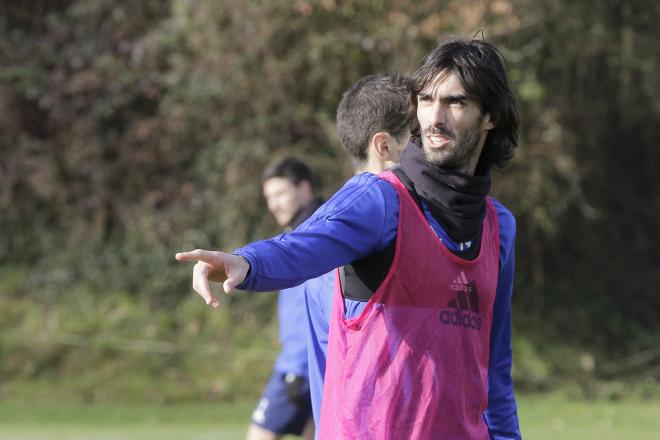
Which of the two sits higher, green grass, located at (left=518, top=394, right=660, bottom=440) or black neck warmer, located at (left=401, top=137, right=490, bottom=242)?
black neck warmer, located at (left=401, top=137, right=490, bottom=242)

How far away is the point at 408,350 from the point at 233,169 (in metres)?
11.6

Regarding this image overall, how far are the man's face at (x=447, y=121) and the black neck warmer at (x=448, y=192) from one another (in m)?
0.03

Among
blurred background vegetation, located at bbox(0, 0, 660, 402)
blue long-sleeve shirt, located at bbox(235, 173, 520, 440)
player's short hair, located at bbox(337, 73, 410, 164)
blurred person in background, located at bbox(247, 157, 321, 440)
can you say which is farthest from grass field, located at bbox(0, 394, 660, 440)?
blue long-sleeve shirt, located at bbox(235, 173, 520, 440)

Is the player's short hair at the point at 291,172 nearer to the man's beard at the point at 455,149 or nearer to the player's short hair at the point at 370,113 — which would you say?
the player's short hair at the point at 370,113

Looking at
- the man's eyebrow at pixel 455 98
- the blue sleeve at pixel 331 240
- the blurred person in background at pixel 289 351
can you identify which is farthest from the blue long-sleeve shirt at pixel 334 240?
the blurred person in background at pixel 289 351

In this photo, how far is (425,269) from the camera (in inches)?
112

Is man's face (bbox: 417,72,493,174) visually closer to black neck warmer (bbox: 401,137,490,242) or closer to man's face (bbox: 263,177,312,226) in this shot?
black neck warmer (bbox: 401,137,490,242)

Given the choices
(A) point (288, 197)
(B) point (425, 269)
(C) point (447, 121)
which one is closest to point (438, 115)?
(C) point (447, 121)

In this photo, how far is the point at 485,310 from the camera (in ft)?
9.95

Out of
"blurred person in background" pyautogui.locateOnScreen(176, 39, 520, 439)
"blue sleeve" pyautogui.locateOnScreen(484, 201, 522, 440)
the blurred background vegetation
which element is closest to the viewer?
"blurred person in background" pyautogui.locateOnScreen(176, 39, 520, 439)

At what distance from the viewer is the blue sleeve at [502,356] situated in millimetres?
3205

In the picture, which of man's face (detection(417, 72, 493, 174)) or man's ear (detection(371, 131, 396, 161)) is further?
man's ear (detection(371, 131, 396, 161))

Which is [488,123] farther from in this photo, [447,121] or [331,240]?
[331,240]

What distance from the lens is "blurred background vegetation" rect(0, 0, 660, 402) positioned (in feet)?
45.0
